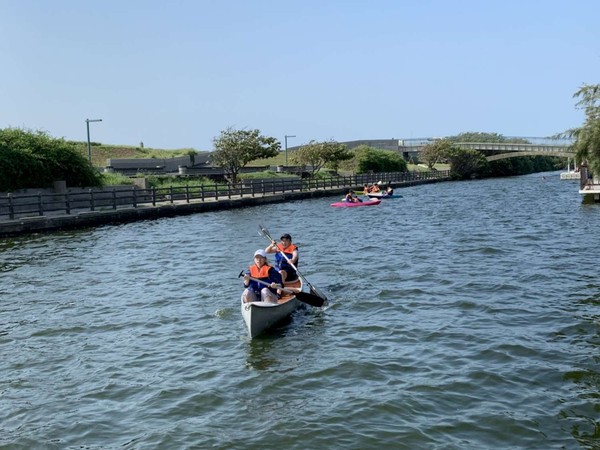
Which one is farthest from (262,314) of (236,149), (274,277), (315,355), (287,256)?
(236,149)

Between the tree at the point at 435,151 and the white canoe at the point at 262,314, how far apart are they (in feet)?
373

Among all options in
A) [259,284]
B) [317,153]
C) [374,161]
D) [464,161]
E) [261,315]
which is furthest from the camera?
[464,161]

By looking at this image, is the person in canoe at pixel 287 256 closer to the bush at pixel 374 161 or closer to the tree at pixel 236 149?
the tree at pixel 236 149

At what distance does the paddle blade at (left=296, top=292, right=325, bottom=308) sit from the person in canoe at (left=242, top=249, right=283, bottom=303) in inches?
31.9

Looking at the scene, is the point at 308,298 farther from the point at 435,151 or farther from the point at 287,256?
the point at 435,151

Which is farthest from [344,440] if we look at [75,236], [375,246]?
[75,236]

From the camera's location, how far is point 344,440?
26.4 ft

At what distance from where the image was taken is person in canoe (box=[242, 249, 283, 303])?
13062 mm

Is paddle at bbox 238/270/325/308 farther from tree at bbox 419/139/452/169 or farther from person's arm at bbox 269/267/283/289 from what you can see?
tree at bbox 419/139/452/169

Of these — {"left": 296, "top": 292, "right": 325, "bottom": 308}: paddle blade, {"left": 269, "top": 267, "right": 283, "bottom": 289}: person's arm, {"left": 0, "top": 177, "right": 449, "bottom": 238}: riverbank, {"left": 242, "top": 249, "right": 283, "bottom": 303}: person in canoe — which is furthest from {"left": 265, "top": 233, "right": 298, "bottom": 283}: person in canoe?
{"left": 0, "top": 177, "right": 449, "bottom": 238}: riverbank

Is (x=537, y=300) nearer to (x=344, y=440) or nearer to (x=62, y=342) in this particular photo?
(x=344, y=440)

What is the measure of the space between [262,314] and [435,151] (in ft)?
379

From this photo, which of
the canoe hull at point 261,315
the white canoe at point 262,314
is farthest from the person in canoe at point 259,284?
the canoe hull at point 261,315

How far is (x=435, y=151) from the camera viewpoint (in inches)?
4867
